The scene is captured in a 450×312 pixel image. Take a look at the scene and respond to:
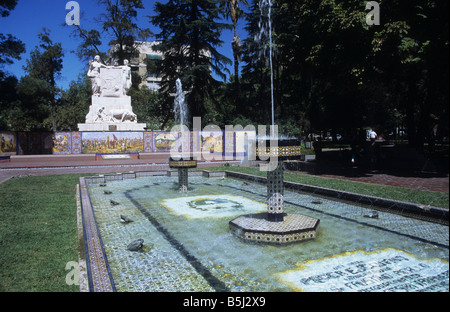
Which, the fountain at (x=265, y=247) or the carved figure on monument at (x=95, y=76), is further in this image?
the carved figure on monument at (x=95, y=76)

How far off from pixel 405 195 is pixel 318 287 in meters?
5.49

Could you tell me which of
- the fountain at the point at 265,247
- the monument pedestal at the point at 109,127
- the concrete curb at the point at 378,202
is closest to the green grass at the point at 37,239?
the fountain at the point at 265,247

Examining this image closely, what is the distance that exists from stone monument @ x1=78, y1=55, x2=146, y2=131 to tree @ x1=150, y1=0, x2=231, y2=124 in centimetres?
571

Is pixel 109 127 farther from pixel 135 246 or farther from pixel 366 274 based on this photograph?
pixel 366 274

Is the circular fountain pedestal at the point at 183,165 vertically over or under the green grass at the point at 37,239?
over

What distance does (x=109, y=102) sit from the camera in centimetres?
2288

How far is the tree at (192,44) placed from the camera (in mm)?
27406

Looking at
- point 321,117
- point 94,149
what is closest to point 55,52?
point 94,149

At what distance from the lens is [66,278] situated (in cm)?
354

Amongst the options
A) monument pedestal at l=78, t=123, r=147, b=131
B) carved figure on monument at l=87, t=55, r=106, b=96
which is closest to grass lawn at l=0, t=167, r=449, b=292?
monument pedestal at l=78, t=123, r=147, b=131

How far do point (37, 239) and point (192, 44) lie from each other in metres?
26.0

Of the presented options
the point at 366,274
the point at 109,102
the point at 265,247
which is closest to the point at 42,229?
the point at 265,247

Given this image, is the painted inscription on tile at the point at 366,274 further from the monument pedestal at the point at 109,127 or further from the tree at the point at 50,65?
the tree at the point at 50,65
